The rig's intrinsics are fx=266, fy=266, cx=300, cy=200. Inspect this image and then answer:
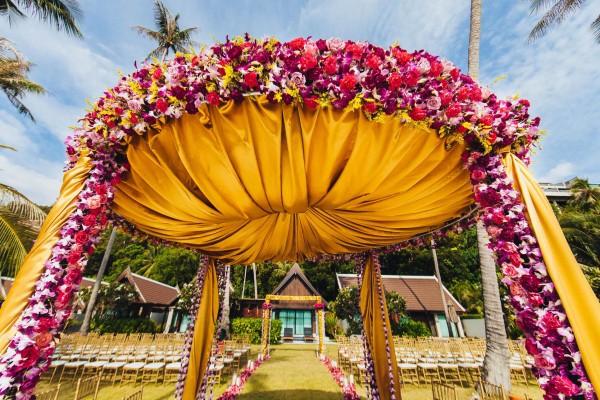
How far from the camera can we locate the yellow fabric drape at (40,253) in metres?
1.78

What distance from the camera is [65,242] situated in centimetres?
206

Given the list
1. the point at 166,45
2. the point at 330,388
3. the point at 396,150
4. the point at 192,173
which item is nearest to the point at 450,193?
the point at 396,150

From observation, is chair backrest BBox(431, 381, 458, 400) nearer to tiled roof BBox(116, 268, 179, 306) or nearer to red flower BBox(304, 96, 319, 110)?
red flower BBox(304, 96, 319, 110)

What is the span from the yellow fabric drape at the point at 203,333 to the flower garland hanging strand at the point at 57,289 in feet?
9.46

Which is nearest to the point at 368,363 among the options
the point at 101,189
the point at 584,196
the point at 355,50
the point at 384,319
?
the point at 384,319

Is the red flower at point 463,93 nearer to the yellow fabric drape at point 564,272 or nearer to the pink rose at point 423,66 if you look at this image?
the pink rose at point 423,66

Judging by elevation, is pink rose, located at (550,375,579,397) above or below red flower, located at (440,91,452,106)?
below

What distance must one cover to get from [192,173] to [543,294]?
280cm

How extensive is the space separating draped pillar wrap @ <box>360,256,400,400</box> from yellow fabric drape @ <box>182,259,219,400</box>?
9.30 feet

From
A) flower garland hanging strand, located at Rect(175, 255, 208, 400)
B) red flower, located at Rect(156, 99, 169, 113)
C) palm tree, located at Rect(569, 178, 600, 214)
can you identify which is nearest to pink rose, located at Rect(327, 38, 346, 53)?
red flower, located at Rect(156, 99, 169, 113)

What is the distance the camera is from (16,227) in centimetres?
661

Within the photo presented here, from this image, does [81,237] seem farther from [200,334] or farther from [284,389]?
[284,389]

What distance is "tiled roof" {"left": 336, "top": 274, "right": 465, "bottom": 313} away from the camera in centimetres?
2094

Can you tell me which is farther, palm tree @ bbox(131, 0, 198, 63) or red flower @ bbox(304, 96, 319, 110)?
palm tree @ bbox(131, 0, 198, 63)
